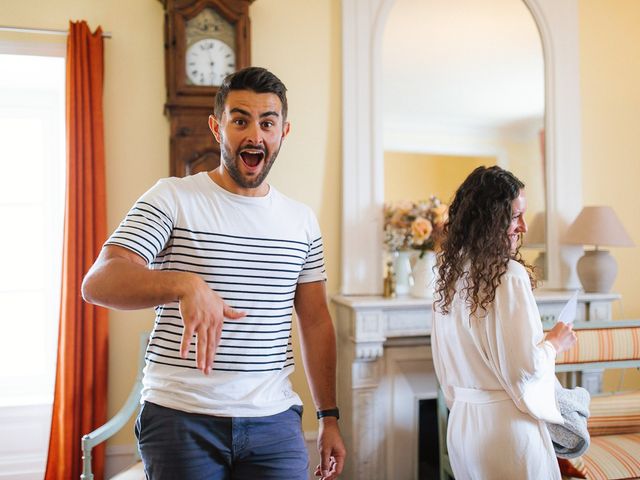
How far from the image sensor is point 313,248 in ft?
4.80

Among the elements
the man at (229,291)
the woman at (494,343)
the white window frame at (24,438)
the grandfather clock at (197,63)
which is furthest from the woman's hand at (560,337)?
the white window frame at (24,438)

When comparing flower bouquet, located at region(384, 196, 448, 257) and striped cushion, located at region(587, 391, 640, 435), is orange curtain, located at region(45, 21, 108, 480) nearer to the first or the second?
flower bouquet, located at region(384, 196, 448, 257)

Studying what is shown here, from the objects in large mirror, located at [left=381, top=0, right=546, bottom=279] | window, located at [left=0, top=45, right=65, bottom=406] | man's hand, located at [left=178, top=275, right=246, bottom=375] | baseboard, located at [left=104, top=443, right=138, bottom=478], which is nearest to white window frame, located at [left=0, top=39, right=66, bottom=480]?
window, located at [left=0, top=45, right=65, bottom=406]

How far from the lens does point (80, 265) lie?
259 cm

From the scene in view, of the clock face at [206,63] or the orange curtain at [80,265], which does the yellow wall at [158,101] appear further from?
the clock face at [206,63]

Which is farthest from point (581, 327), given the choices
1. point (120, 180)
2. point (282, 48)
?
point (120, 180)

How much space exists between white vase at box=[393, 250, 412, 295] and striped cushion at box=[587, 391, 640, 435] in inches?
38.3

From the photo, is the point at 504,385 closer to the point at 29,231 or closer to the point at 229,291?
the point at 229,291

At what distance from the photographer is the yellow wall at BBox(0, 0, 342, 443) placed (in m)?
2.70

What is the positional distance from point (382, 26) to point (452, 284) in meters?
1.73

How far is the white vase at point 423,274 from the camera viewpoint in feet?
9.10

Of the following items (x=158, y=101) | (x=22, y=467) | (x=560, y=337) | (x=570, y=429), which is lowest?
(x=22, y=467)

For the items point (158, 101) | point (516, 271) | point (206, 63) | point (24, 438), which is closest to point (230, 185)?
point (516, 271)

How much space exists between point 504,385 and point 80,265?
1905 mm
